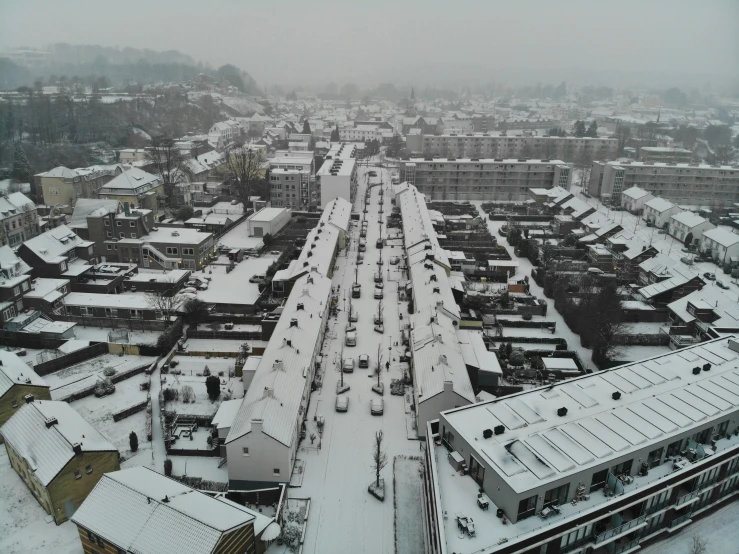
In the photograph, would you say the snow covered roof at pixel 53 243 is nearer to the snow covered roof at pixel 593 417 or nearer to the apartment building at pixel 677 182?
the snow covered roof at pixel 593 417

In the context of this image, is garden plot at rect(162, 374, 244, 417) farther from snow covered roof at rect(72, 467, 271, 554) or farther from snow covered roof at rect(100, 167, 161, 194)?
snow covered roof at rect(100, 167, 161, 194)

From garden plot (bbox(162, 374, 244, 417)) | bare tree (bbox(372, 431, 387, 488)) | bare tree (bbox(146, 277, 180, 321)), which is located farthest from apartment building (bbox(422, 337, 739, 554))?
bare tree (bbox(146, 277, 180, 321))

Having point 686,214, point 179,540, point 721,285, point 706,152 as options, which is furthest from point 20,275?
point 706,152

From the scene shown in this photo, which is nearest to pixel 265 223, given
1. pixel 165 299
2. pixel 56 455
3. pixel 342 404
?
pixel 165 299

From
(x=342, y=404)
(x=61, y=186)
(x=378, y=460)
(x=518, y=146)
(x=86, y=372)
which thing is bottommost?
(x=86, y=372)

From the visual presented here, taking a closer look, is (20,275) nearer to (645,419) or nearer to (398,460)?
(398,460)

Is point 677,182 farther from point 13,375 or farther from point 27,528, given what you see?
point 27,528

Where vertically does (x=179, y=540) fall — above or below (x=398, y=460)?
above

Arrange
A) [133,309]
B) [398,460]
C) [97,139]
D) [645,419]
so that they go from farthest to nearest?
[97,139]
[133,309]
[398,460]
[645,419]
